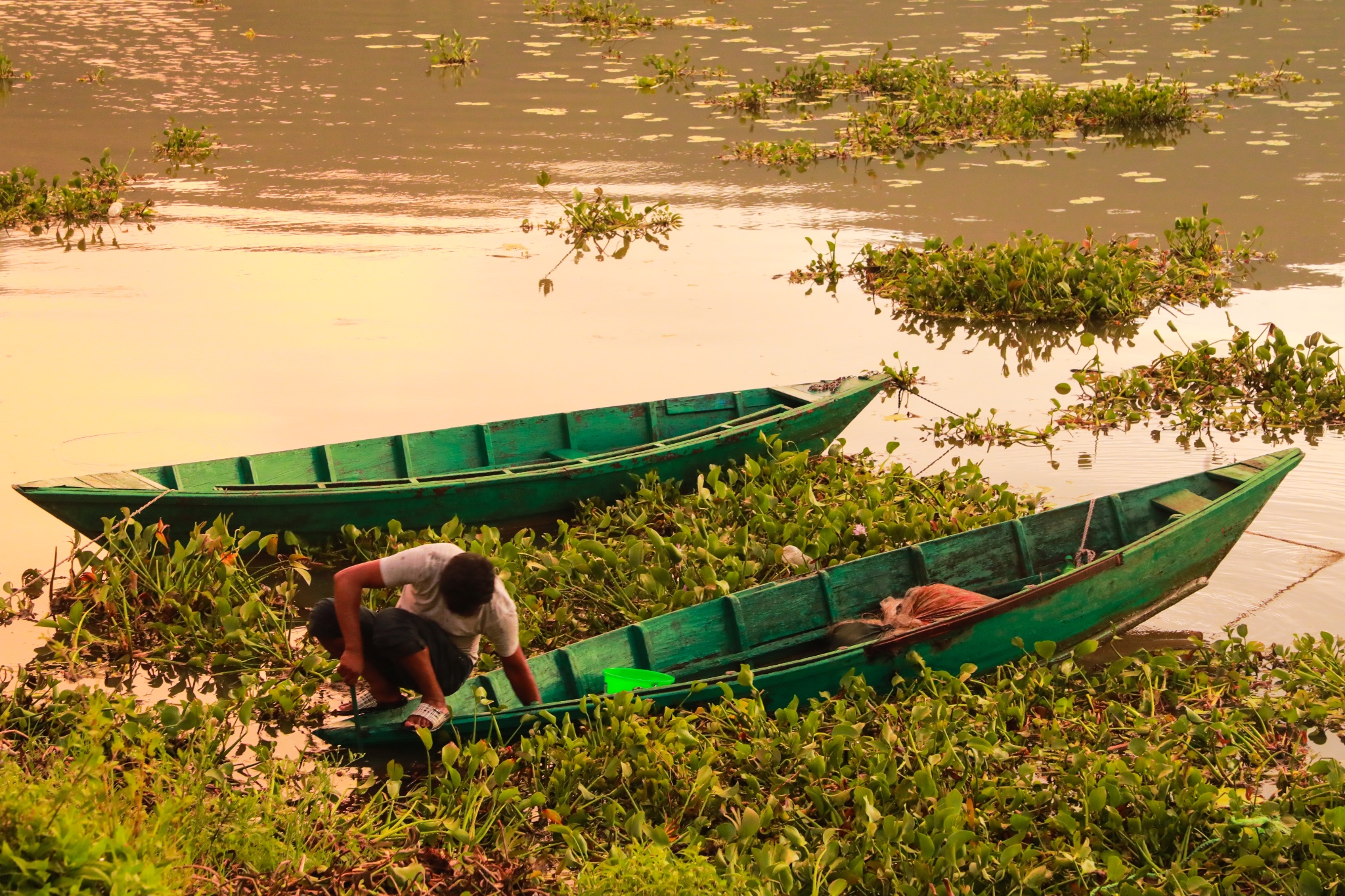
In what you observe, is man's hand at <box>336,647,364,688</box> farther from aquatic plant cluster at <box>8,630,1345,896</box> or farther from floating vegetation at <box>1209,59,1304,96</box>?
floating vegetation at <box>1209,59,1304,96</box>

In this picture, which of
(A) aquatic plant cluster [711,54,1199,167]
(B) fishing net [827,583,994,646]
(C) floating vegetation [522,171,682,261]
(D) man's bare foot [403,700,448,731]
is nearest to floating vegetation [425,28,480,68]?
(A) aquatic plant cluster [711,54,1199,167]

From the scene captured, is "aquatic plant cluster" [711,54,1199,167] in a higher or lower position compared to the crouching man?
higher

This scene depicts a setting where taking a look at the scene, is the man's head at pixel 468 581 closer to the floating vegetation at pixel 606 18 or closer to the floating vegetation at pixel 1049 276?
the floating vegetation at pixel 1049 276

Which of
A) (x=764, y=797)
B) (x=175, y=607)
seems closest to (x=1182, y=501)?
(x=764, y=797)

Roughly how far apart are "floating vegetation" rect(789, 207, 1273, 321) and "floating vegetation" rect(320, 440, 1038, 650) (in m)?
2.95

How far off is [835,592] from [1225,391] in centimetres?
410

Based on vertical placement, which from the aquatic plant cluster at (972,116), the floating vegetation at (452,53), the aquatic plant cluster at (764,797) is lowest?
the aquatic plant cluster at (764,797)

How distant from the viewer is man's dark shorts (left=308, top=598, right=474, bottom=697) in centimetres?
447

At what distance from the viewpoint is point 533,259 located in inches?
451

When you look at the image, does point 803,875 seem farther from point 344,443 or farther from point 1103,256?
point 1103,256

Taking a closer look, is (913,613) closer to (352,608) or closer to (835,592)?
(835,592)

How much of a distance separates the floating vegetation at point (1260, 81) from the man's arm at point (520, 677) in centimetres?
1651

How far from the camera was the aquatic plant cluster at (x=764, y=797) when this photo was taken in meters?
3.75

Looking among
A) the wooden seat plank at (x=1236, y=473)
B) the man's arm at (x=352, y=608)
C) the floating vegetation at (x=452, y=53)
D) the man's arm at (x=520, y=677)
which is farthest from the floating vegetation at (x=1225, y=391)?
the floating vegetation at (x=452, y=53)
